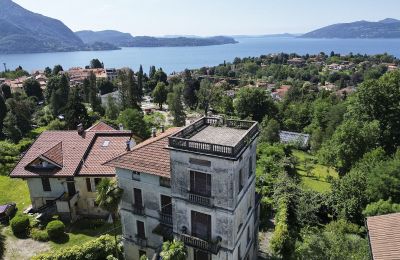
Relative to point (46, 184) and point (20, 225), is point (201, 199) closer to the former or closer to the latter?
point (20, 225)

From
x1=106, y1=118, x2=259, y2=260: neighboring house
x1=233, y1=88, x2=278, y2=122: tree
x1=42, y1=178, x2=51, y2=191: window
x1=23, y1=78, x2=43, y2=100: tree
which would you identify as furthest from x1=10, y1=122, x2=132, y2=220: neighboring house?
x1=23, y1=78, x2=43, y2=100: tree

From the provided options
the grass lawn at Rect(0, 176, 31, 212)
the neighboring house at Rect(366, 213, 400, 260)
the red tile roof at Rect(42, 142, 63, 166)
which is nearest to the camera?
the neighboring house at Rect(366, 213, 400, 260)

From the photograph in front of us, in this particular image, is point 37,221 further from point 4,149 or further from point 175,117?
point 175,117

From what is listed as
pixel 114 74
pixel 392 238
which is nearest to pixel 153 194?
pixel 392 238

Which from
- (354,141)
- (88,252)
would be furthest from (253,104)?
(88,252)

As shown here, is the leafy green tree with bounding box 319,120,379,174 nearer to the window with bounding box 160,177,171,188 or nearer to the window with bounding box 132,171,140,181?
the window with bounding box 160,177,171,188

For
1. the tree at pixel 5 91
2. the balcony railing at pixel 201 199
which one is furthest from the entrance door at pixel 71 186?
the tree at pixel 5 91
